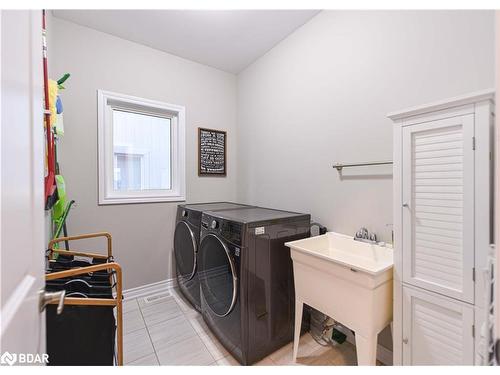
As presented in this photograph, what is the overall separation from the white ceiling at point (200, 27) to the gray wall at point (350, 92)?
0.55 feet

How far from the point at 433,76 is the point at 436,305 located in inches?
47.6

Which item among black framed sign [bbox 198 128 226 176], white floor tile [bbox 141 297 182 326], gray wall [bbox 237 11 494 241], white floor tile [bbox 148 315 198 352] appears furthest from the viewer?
black framed sign [bbox 198 128 226 176]

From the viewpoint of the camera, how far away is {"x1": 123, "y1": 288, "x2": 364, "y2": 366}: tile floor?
1.52 m

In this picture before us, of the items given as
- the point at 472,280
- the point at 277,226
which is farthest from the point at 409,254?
the point at 277,226

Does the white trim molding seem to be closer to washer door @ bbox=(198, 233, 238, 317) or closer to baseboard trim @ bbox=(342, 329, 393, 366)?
washer door @ bbox=(198, 233, 238, 317)

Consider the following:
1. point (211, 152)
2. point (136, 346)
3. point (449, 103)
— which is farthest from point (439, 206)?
point (211, 152)

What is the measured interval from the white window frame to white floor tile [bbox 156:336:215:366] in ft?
4.39

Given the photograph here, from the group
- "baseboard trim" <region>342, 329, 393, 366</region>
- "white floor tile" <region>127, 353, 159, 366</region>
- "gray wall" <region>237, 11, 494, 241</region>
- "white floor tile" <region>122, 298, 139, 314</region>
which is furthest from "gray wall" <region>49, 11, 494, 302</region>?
"white floor tile" <region>127, 353, 159, 366</region>

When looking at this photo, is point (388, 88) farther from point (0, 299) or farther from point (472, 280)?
point (0, 299)

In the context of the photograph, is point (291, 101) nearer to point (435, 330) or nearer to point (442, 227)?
point (442, 227)

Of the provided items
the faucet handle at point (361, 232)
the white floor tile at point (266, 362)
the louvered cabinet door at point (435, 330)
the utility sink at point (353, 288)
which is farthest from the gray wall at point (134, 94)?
the louvered cabinet door at point (435, 330)

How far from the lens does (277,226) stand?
1.59 metres

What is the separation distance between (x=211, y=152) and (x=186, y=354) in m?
1.96

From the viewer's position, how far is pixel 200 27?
6.66 ft
